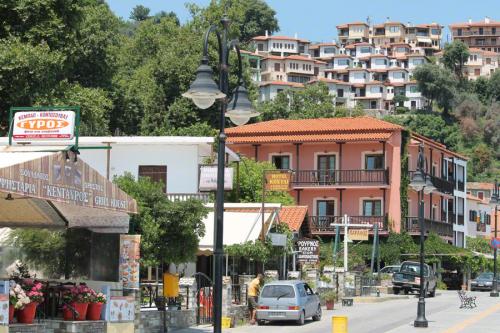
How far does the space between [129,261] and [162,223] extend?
13.7 ft

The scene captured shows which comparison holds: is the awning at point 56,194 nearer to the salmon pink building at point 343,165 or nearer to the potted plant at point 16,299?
the potted plant at point 16,299

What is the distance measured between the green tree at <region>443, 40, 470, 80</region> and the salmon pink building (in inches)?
4087

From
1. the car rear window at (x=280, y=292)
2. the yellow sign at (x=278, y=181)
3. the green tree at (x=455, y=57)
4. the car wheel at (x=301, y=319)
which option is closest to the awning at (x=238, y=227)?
the yellow sign at (x=278, y=181)

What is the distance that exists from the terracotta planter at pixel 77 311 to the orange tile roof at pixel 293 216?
26755 millimetres

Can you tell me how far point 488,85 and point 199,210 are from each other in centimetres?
16015

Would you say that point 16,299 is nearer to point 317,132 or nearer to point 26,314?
point 26,314

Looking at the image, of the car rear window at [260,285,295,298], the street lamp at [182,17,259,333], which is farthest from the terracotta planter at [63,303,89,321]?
the car rear window at [260,285,295,298]

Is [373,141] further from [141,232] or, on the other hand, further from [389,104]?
[389,104]

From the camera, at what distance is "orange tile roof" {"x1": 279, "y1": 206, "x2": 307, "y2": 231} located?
4981 centimetres

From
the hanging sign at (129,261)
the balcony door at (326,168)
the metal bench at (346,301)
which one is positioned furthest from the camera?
the balcony door at (326,168)

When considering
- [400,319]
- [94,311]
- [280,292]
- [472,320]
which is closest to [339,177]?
[400,319]

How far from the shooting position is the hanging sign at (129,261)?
24984mm

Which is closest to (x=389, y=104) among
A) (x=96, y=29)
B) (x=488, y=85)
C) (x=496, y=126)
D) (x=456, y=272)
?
(x=488, y=85)

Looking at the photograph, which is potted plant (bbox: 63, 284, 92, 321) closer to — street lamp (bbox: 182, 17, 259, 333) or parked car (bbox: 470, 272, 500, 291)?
street lamp (bbox: 182, 17, 259, 333)
